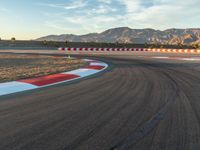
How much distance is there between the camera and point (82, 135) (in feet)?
12.0

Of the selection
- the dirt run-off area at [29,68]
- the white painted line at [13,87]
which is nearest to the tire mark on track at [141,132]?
the white painted line at [13,87]

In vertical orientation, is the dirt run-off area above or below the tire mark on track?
above

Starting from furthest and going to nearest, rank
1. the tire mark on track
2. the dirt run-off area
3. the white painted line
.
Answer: the dirt run-off area < the white painted line < the tire mark on track

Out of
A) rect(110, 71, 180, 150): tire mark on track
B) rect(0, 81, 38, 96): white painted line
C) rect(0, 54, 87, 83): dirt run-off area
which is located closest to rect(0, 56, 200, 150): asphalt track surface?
rect(110, 71, 180, 150): tire mark on track

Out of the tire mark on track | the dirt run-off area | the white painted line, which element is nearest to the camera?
the tire mark on track

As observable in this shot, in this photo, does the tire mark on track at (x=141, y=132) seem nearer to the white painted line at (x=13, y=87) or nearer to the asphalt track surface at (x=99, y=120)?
the asphalt track surface at (x=99, y=120)

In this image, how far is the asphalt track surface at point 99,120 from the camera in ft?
11.1

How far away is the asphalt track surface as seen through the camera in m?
3.40

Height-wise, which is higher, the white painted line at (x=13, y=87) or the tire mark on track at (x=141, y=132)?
the white painted line at (x=13, y=87)

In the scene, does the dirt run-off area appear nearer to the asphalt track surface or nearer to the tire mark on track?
the asphalt track surface

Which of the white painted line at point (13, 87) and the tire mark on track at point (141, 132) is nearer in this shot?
the tire mark on track at point (141, 132)

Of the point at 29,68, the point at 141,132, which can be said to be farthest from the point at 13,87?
the point at 29,68

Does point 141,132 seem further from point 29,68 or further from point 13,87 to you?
point 29,68

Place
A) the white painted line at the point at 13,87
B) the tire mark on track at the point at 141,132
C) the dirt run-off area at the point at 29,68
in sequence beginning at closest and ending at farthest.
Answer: the tire mark on track at the point at 141,132
the white painted line at the point at 13,87
the dirt run-off area at the point at 29,68
